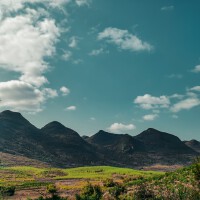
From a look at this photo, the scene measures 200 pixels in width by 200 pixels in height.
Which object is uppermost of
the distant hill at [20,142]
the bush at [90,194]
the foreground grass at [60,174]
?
the distant hill at [20,142]

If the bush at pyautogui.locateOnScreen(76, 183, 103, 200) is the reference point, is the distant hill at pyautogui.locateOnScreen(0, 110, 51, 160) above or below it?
above

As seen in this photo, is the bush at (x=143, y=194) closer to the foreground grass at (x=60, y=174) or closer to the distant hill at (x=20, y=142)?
the foreground grass at (x=60, y=174)

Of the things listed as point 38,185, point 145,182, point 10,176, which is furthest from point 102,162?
point 145,182

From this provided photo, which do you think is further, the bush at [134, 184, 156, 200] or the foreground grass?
the foreground grass

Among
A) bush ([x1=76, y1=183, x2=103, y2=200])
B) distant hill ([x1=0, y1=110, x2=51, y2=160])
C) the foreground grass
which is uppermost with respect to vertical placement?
distant hill ([x1=0, y1=110, x2=51, y2=160])

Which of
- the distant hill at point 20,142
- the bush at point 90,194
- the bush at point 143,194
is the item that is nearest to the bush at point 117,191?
the bush at point 90,194

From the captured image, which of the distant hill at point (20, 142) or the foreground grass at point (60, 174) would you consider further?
the distant hill at point (20, 142)

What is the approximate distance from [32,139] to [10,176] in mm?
88350

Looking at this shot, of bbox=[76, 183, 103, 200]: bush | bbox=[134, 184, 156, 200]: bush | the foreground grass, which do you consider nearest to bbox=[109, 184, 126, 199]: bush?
bbox=[76, 183, 103, 200]: bush

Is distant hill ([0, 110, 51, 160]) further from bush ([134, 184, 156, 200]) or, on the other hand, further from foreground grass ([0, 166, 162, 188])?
bush ([134, 184, 156, 200])

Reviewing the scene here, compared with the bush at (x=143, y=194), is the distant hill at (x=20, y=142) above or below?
above

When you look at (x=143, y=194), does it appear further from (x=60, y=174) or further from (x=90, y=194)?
(x=60, y=174)

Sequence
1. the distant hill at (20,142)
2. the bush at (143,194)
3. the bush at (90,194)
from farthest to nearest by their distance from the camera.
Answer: the distant hill at (20,142)
the bush at (90,194)
the bush at (143,194)

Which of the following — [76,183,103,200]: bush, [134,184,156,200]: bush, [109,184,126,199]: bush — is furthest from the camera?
[109,184,126,199]: bush
